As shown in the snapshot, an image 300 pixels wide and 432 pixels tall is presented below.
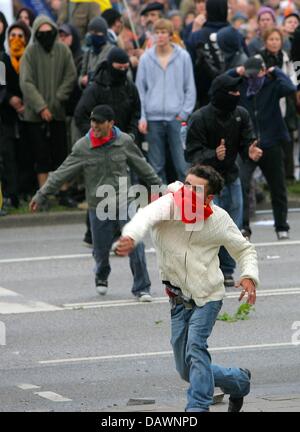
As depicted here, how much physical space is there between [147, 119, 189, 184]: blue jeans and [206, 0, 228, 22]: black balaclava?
5.16ft

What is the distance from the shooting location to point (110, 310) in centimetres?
1265

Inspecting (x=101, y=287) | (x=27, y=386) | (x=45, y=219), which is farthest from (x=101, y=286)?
(x=45, y=219)

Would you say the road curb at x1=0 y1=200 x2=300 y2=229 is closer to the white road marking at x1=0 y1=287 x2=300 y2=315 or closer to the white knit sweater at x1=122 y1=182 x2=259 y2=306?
the white road marking at x1=0 y1=287 x2=300 y2=315

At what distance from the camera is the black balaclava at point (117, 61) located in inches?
612

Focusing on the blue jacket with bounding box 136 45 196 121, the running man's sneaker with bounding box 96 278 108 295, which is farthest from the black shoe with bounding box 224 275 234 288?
the blue jacket with bounding box 136 45 196 121

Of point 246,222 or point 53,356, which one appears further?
point 246,222

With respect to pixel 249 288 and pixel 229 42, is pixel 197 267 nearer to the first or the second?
pixel 249 288

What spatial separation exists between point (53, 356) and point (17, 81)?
7.99 meters

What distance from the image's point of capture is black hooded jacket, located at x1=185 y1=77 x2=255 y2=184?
13.5 m

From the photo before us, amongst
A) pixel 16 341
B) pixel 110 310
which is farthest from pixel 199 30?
pixel 16 341

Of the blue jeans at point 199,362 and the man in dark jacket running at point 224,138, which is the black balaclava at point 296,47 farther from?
the blue jeans at point 199,362

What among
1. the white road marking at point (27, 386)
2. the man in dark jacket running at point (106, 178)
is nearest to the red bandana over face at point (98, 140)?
the man in dark jacket running at point (106, 178)

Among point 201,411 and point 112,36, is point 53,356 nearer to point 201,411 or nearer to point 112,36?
point 201,411

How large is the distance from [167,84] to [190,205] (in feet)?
30.3
